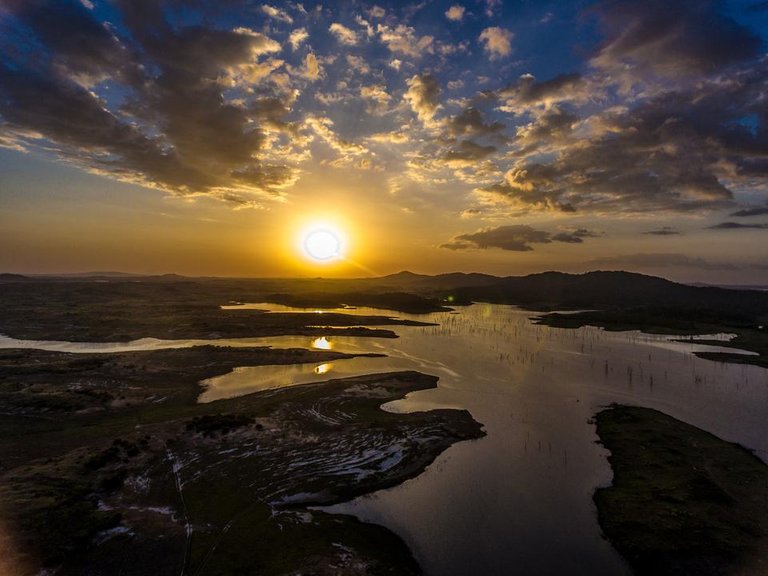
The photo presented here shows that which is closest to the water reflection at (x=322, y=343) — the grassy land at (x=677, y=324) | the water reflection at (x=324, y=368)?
the water reflection at (x=324, y=368)

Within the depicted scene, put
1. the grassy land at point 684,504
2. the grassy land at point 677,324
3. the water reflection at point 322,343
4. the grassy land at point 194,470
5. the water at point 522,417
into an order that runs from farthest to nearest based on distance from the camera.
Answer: the grassy land at point 677,324
the water reflection at point 322,343
the water at point 522,417
the grassy land at point 684,504
the grassy land at point 194,470

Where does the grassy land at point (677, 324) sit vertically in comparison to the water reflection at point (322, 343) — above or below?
above

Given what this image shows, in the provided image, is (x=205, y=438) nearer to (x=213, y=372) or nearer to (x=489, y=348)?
(x=213, y=372)

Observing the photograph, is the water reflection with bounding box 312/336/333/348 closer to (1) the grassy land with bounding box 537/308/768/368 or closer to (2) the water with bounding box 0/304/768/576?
(2) the water with bounding box 0/304/768/576

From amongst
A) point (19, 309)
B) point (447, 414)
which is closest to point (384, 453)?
point (447, 414)

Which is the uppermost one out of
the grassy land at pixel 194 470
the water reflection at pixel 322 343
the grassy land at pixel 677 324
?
the grassy land at pixel 677 324

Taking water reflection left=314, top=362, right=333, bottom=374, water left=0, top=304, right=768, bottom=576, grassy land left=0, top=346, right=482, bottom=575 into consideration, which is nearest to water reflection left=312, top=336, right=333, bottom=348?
water left=0, top=304, right=768, bottom=576

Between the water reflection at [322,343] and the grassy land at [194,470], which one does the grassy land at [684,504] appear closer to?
the grassy land at [194,470]

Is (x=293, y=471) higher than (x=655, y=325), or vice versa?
(x=655, y=325)

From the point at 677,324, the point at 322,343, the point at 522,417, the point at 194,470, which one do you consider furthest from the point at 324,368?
the point at 677,324
